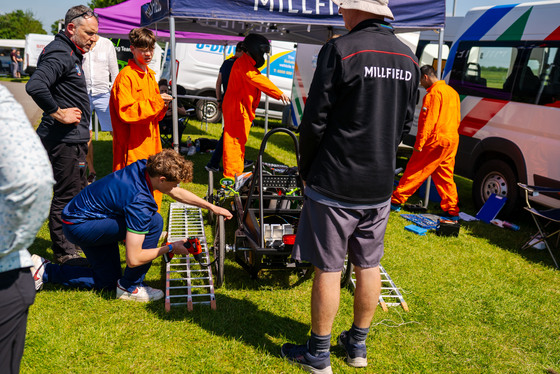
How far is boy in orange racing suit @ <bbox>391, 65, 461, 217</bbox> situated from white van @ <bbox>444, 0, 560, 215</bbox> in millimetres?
668

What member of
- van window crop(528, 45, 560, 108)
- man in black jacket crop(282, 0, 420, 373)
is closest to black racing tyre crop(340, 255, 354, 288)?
man in black jacket crop(282, 0, 420, 373)

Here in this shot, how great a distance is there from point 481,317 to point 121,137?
3.44 metres

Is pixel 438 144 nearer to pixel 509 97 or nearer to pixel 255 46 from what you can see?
pixel 509 97

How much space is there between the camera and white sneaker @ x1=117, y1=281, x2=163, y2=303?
3.39 meters

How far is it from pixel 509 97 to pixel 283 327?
4.64 m

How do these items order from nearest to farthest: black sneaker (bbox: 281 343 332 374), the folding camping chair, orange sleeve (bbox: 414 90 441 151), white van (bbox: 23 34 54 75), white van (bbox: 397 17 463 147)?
black sneaker (bbox: 281 343 332 374) < the folding camping chair < orange sleeve (bbox: 414 90 441 151) < white van (bbox: 397 17 463 147) < white van (bbox: 23 34 54 75)

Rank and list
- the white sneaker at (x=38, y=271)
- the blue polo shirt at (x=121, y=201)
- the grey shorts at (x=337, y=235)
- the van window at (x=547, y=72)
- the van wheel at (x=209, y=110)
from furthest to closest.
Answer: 1. the van wheel at (x=209, y=110)
2. the van window at (x=547, y=72)
3. the white sneaker at (x=38, y=271)
4. the blue polo shirt at (x=121, y=201)
5. the grey shorts at (x=337, y=235)

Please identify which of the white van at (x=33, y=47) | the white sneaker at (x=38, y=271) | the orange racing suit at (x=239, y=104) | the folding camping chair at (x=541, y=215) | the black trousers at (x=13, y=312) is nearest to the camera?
the black trousers at (x=13, y=312)

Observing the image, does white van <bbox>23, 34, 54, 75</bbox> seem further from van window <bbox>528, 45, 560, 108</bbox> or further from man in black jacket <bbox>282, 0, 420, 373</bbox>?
man in black jacket <bbox>282, 0, 420, 373</bbox>

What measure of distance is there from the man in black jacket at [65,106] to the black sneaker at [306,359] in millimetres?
2095

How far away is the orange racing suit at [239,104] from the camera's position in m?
5.57

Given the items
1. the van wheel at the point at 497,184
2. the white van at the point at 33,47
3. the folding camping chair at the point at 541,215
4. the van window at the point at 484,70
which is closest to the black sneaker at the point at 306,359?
the folding camping chair at the point at 541,215

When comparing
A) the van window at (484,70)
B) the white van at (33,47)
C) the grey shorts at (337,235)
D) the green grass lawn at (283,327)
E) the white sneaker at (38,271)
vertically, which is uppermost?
the white van at (33,47)

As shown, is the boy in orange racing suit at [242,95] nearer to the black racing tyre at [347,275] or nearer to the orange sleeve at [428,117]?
the orange sleeve at [428,117]
